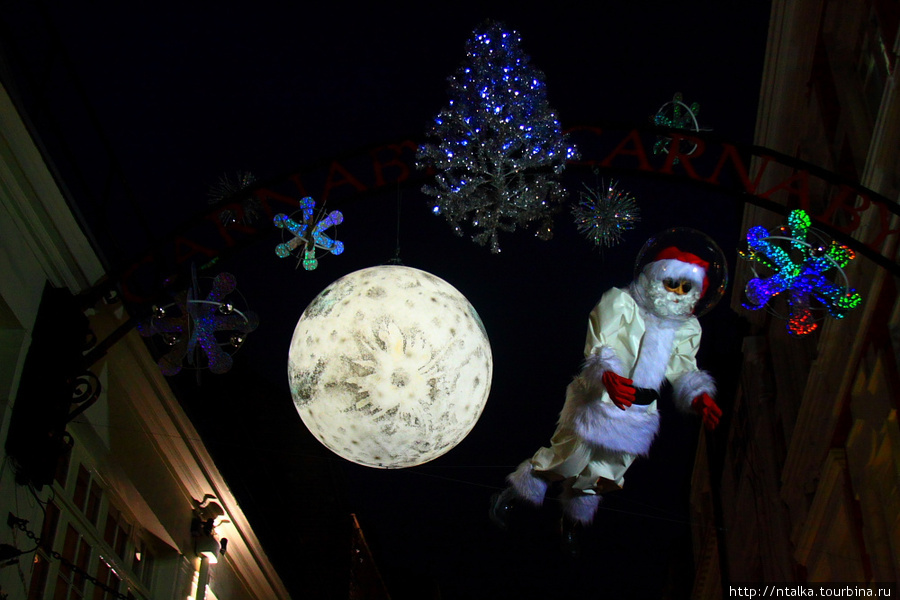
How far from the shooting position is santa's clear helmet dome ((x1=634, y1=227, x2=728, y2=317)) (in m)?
6.43

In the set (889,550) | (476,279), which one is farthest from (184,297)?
(889,550)

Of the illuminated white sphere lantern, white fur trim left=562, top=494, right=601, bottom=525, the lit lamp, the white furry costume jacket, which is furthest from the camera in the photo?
the lit lamp

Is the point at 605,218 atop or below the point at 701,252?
atop

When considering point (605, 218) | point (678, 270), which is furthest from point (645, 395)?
point (605, 218)

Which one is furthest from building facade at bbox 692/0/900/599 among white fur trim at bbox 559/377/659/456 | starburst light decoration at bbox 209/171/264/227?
starburst light decoration at bbox 209/171/264/227

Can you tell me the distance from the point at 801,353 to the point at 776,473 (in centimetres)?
163

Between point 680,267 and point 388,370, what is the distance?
220 cm

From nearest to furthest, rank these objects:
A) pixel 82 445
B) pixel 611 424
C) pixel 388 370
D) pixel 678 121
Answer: pixel 388 370 → pixel 611 424 → pixel 678 121 → pixel 82 445

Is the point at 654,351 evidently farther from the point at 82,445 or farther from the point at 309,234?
the point at 82,445

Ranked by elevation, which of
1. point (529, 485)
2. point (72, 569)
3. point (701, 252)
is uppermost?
point (701, 252)

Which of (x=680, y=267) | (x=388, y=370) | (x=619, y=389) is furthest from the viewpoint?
(x=680, y=267)

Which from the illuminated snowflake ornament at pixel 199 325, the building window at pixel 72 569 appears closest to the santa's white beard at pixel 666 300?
the illuminated snowflake ornament at pixel 199 325

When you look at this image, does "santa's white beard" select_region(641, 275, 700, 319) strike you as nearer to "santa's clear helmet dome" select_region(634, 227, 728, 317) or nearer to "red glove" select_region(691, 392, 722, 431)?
"santa's clear helmet dome" select_region(634, 227, 728, 317)

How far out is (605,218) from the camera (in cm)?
669
